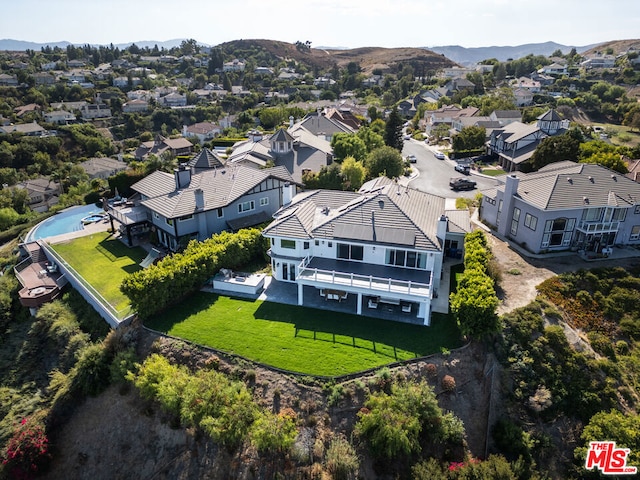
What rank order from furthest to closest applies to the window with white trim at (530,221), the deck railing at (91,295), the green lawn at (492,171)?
the green lawn at (492,171) → the window with white trim at (530,221) → the deck railing at (91,295)

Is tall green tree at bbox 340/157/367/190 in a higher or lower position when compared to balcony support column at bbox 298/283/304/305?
higher

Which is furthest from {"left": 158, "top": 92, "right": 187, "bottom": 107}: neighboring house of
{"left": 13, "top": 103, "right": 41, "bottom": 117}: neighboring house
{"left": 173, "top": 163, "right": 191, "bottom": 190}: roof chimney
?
{"left": 173, "top": 163, "right": 191, "bottom": 190}: roof chimney

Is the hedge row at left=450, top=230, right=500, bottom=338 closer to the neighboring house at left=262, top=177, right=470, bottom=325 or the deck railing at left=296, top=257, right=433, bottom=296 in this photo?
the neighboring house at left=262, top=177, right=470, bottom=325

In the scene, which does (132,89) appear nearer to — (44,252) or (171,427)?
(44,252)

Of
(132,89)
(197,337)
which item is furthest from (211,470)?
(132,89)

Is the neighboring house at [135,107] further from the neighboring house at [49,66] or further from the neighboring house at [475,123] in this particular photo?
the neighboring house at [475,123]

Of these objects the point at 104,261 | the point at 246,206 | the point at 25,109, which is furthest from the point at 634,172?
the point at 25,109

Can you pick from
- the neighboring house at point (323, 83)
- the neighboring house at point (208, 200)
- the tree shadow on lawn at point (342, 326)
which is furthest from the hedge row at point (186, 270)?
the neighboring house at point (323, 83)
